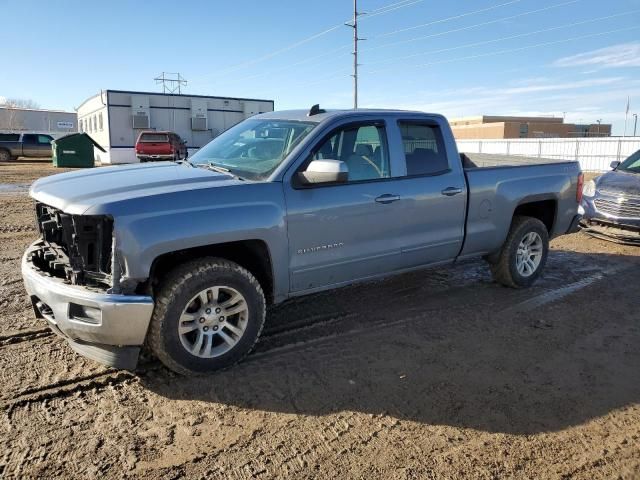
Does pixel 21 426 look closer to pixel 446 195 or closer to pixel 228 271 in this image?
pixel 228 271

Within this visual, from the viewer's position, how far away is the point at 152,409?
330 centimetres

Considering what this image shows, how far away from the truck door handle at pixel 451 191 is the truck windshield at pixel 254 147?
147 cm

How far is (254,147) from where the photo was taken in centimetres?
455

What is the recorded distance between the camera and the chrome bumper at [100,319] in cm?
323

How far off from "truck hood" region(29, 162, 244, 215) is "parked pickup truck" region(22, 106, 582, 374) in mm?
16

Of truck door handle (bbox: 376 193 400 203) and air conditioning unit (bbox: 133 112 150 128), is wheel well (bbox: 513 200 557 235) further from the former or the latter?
air conditioning unit (bbox: 133 112 150 128)

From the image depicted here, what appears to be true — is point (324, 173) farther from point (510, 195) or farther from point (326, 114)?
point (510, 195)

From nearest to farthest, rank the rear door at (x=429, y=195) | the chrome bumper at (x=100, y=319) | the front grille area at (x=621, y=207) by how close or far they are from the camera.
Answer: the chrome bumper at (x=100, y=319), the rear door at (x=429, y=195), the front grille area at (x=621, y=207)

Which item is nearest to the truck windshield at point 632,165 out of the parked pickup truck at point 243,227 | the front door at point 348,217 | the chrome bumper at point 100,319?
the parked pickup truck at point 243,227

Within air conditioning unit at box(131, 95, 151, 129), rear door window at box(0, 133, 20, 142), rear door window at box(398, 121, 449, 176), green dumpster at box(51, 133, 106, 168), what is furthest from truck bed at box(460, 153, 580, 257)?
air conditioning unit at box(131, 95, 151, 129)

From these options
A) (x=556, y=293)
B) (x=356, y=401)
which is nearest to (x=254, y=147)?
(x=356, y=401)

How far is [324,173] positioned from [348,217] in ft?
1.71

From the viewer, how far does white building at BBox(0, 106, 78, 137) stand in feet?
238

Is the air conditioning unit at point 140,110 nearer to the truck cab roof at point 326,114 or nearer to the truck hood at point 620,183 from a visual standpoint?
the truck hood at point 620,183
